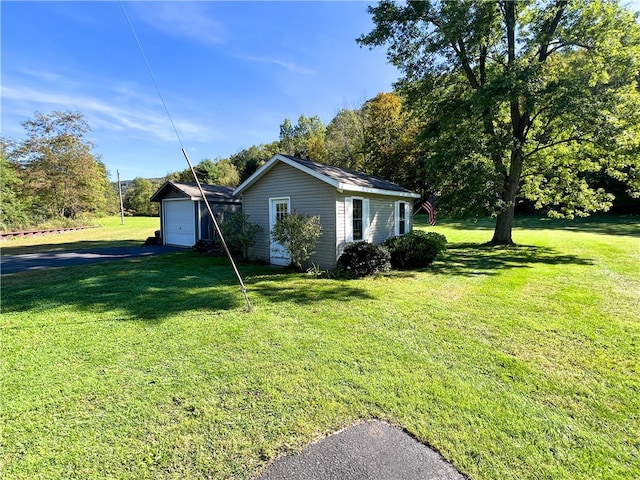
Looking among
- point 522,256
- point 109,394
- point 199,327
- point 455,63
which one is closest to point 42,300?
point 199,327

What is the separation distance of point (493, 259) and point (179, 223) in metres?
14.4

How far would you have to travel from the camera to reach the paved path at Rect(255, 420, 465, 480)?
87.3 inches

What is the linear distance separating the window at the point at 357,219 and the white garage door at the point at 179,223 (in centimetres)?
903

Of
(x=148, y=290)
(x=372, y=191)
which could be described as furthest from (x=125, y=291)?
(x=372, y=191)

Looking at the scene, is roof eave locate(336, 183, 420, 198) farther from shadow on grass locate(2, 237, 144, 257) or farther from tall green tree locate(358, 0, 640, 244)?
shadow on grass locate(2, 237, 144, 257)

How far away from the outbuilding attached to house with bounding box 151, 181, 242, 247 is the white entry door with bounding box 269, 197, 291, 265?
186 inches

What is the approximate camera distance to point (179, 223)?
15867mm

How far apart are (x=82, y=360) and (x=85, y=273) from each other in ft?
19.4

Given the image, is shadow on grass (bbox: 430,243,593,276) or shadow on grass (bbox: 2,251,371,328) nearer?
shadow on grass (bbox: 2,251,371,328)

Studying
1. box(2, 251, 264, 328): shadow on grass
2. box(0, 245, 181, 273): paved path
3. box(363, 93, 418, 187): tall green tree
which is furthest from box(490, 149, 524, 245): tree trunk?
box(0, 245, 181, 273): paved path

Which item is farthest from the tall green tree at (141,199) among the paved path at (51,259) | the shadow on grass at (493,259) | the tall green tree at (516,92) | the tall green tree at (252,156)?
the shadow on grass at (493,259)

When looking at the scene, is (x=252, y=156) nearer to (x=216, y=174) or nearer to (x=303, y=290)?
(x=216, y=174)

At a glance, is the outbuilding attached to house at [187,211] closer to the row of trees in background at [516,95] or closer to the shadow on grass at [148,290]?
the shadow on grass at [148,290]

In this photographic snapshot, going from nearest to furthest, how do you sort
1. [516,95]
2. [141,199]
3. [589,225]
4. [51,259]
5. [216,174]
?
[516,95], [51,259], [589,225], [216,174], [141,199]
